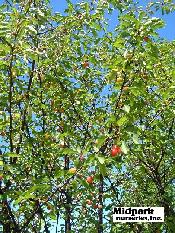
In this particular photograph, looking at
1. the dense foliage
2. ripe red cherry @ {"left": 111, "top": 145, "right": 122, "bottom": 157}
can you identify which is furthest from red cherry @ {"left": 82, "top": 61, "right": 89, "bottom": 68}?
ripe red cherry @ {"left": 111, "top": 145, "right": 122, "bottom": 157}

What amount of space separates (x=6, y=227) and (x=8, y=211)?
1.87ft

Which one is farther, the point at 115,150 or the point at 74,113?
the point at 74,113

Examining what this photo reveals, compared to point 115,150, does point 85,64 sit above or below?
above

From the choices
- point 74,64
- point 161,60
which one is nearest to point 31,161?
point 74,64

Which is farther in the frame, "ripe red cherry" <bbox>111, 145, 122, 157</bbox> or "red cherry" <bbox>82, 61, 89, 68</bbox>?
"red cherry" <bbox>82, 61, 89, 68</bbox>

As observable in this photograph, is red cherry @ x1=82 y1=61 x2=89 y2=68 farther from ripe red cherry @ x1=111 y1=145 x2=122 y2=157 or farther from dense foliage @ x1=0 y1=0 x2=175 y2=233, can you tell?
ripe red cherry @ x1=111 y1=145 x2=122 y2=157

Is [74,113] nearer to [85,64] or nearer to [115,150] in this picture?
[85,64]

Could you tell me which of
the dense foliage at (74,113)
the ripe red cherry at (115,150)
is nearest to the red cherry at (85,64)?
the dense foliage at (74,113)

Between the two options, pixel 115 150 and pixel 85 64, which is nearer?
pixel 115 150

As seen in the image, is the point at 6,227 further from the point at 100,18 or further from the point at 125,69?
the point at 100,18

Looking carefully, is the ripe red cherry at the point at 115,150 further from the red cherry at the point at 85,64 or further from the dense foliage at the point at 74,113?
the red cherry at the point at 85,64

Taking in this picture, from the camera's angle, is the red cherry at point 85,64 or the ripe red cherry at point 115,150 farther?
the red cherry at point 85,64

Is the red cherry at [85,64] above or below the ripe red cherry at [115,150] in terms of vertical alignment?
above

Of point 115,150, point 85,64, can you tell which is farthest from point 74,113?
point 115,150
